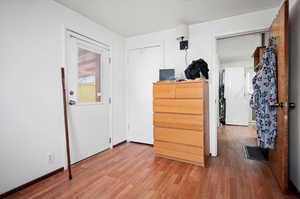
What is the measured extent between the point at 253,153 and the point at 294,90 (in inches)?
59.8

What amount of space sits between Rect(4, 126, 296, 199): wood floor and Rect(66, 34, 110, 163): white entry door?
0.29 m

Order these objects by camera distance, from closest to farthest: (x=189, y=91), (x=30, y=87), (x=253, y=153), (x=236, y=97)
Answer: (x=30, y=87)
(x=189, y=91)
(x=253, y=153)
(x=236, y=97)

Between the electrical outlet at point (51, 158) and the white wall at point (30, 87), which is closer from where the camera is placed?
the white wall at point (30, 87)

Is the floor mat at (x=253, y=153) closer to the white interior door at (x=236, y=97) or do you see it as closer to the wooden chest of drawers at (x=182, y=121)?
the wooden chest of drawers at (x=182, y=121)

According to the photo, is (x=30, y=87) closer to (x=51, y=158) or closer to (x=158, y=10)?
(x=51, y=158)

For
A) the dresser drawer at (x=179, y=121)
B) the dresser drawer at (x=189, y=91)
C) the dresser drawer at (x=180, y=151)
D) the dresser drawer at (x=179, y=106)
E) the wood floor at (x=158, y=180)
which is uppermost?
the dresser drawer at (x=189, y=91)

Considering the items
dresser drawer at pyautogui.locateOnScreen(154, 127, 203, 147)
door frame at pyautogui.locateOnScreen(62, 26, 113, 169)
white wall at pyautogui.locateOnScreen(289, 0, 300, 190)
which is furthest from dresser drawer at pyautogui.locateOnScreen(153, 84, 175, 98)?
white wall at pyautogui.locateOnScreen(289, 0, 300, 190)

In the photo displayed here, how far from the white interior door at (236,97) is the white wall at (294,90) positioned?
372 cm

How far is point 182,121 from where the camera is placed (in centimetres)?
229

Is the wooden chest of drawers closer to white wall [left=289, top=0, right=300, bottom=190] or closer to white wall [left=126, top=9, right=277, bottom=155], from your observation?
white wall [left=126, top=9, right=277, bottom=155]

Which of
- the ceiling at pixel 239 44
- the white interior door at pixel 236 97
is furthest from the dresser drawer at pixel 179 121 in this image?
the white interior door at pixel 236 97

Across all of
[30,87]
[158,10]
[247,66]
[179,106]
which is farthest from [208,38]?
[247,66]

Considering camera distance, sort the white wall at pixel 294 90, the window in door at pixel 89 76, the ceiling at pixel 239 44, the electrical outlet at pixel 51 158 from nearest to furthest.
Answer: the white wall at pixel 294 90, the electrical outlet at pixel 51 158, the window in door at pixel 89 76, the ceiling at pixel 239 44

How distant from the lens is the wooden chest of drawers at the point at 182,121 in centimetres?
217
